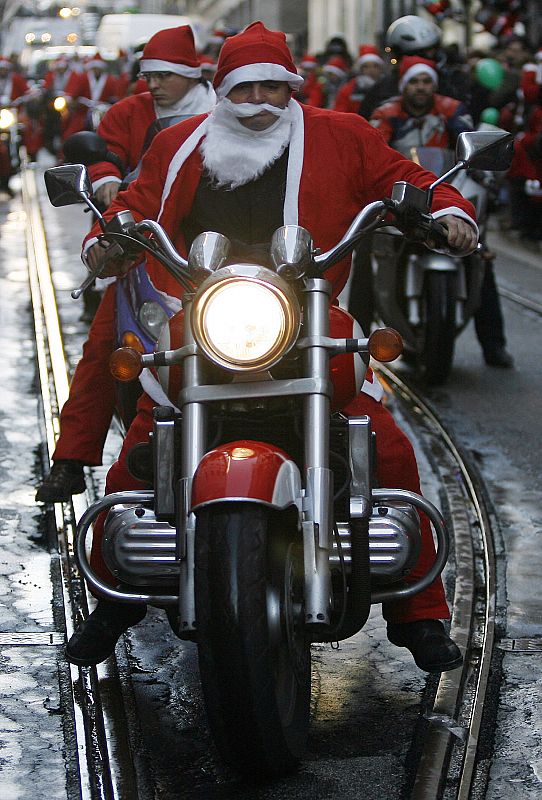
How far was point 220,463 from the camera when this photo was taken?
3.81 m

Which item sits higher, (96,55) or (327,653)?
(327,653)

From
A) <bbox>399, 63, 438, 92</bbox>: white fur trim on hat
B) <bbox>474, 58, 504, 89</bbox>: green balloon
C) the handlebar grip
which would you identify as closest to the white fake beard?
the handlebar grip

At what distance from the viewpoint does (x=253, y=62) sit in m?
4.62

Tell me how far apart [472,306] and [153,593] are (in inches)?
201

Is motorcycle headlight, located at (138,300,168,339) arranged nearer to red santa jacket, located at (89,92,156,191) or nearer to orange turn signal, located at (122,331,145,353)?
orange turn signal, located at (122,331,145,353)

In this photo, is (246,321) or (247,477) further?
(246,321)

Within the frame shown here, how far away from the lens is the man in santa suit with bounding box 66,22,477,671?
454cm

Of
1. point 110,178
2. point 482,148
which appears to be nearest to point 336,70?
point 110,178

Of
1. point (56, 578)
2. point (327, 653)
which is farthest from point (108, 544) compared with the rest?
point (56, 578)

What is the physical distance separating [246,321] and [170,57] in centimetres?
341

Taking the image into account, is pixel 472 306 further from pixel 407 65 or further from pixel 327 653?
pixel 327 653

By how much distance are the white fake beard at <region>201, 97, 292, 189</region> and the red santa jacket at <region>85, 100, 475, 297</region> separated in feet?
0.14

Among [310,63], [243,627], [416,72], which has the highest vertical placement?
[243,627]

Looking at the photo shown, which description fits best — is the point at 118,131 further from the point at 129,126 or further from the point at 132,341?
the point at 132,341
